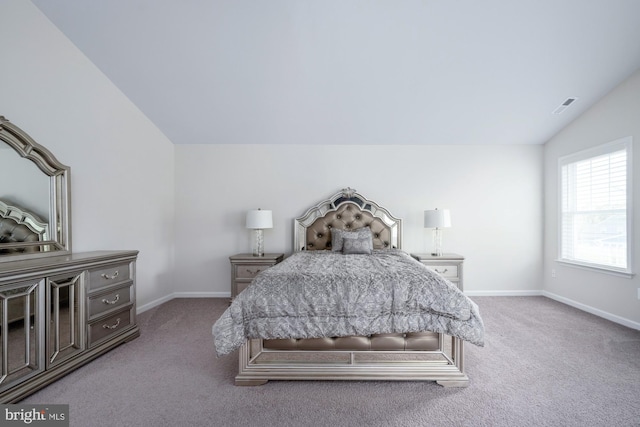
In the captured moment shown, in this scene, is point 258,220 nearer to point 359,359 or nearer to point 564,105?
point 359,359

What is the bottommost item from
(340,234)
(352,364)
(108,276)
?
(352,364)

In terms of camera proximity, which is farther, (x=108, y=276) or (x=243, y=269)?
(x=243, y=269)

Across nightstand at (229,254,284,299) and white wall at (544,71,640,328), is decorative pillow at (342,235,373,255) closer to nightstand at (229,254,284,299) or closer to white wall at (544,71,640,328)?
nightstand at (229,254,284,299)

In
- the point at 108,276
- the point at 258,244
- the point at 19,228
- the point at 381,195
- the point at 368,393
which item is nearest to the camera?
the point at 368,393

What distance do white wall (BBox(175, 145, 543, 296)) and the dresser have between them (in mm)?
1578

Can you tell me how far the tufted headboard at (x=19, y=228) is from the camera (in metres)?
2.05

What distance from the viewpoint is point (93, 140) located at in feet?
9.31

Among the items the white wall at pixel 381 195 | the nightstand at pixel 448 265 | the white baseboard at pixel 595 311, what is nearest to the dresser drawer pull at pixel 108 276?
the white wall at pixel 381 195

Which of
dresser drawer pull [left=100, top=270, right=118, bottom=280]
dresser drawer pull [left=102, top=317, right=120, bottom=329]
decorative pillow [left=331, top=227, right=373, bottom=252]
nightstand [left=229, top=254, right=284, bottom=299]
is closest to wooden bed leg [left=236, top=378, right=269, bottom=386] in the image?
dresser drawer pull [left=102, top=317, right=120, bottom=329]

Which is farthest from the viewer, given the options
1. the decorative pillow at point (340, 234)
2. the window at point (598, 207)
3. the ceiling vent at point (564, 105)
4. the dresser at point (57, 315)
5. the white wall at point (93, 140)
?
the decorative pillow at point (340, 234)

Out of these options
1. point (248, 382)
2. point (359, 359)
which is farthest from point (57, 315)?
point (359, 359)

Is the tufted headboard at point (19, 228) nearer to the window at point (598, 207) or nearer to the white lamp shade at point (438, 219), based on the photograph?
the white lamp shade at point (438, 219)

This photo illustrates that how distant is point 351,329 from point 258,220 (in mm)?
2214

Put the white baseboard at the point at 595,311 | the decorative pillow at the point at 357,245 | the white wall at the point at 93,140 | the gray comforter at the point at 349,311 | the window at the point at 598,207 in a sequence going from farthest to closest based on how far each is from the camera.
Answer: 1. the decorative pillow at the point at 357,245
2. the window at the point at 598,207
3. the white baseboard at the point at 595,311
4. the white wall at the point at 93,140
5. the gray comforter at the point at 349,311
